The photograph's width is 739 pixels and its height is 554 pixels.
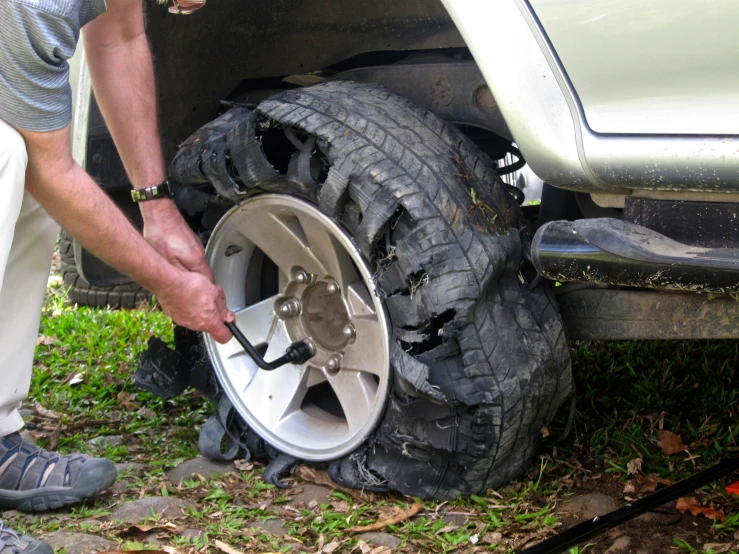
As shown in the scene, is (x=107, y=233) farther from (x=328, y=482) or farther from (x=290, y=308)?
(x=328, y=482)

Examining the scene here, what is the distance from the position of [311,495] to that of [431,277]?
2.41ft

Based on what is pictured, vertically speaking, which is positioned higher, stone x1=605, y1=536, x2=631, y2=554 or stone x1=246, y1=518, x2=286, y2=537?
stone x1=246, y1=518, x2=286, y2=537

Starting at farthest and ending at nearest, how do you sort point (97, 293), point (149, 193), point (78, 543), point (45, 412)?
point (97, 293), point (45, 412), point (149, 193), point (78, 543)

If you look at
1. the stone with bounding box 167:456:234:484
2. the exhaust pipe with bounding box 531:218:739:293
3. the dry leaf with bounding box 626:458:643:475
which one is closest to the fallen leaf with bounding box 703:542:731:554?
the dry leaf with bounding box 626:458:643:475

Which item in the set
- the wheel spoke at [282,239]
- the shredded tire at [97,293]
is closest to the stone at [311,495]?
the wheel spoke at [282,239]

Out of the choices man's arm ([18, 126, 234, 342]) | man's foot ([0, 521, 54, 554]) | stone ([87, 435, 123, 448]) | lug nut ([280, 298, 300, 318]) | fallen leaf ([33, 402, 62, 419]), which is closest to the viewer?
man's foot ([0, 521, 54, 554])

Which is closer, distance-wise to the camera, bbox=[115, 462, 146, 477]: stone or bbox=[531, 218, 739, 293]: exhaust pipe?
bbox=[531, 218, 739, 293]: exhaust pipe

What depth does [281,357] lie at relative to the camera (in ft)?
7.52

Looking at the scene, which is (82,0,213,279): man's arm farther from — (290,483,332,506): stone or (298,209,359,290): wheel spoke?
(290,483,332,506): stone

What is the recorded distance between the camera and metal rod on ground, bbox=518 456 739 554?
65.3 inches

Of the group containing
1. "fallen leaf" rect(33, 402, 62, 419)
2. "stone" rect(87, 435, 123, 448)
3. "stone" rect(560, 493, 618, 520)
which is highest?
"fallen leaf" rect(33, 402, 62, 419)

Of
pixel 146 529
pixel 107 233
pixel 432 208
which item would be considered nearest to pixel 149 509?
pixel 146 529

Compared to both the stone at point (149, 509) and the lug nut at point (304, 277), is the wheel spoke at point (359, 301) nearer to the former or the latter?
the lug nut at point (304, 277)

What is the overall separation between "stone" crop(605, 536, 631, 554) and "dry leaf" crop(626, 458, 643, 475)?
12.6 inches
